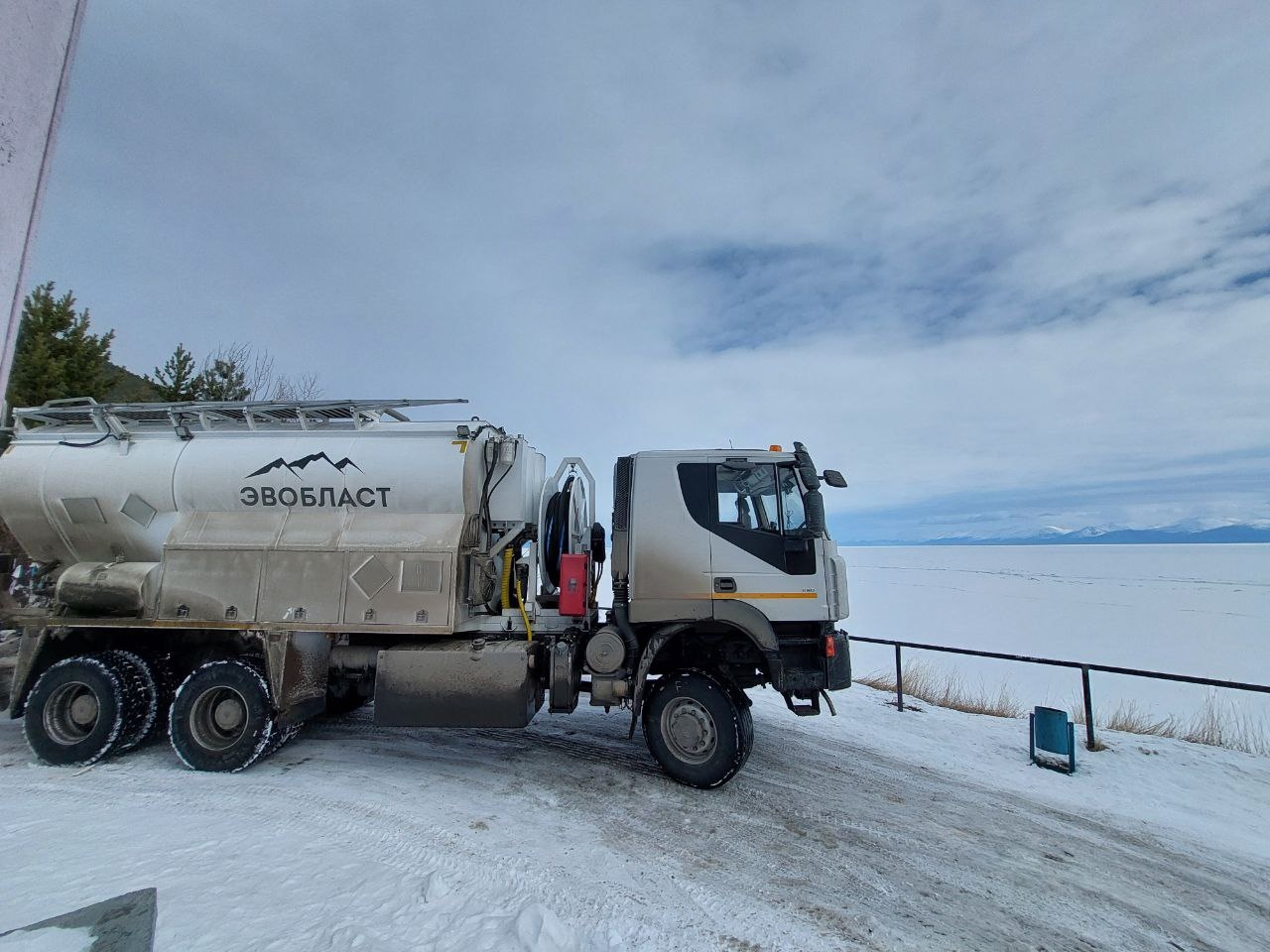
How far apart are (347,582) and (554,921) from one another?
152 inches

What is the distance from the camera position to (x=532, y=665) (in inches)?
237

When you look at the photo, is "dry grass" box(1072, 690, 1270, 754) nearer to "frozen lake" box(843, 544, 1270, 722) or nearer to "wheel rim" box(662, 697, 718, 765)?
"frozen lake" box(843, 544, 1270, 722)

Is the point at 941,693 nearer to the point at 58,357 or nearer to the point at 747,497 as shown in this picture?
the point at 747,497

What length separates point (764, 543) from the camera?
19.3ft

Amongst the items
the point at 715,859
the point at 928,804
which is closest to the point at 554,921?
the point at 715,859

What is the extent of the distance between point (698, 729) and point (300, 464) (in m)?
4.96

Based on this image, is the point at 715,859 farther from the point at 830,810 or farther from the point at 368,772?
the point at 368,772

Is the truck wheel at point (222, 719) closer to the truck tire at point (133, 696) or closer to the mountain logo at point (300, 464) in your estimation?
the truck tire at point (133, 696)

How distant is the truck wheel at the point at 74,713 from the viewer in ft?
19.2

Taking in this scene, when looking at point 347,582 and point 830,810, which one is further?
point 347,582

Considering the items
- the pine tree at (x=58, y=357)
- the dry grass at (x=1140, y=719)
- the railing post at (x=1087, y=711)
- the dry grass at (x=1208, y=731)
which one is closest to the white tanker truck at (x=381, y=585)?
A: the railing post at (x=1087, y=711)

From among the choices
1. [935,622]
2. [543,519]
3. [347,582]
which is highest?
[543,519]

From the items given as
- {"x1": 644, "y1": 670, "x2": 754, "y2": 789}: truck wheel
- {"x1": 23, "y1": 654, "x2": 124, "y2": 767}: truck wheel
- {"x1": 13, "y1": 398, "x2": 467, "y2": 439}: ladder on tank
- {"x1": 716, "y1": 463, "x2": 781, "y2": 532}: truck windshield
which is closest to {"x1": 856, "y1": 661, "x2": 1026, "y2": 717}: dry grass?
{"x1": 644, "y1": 670, "x2": 754, "y2": 789}: truck wheel

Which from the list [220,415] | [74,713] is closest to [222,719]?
[74,713]
